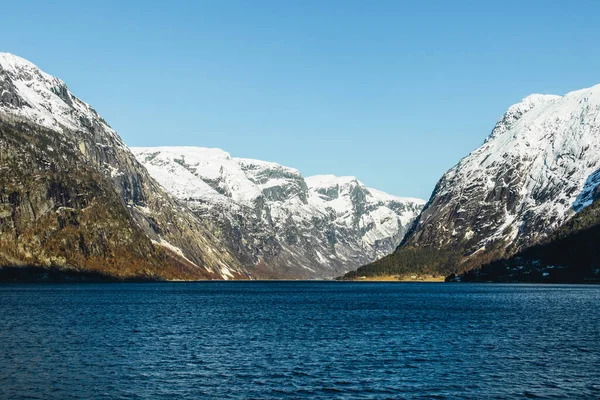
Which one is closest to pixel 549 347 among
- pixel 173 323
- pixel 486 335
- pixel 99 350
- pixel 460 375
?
pixel 486 335

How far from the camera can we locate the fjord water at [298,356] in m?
68.6

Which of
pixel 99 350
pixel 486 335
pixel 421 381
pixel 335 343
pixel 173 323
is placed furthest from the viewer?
pixel 173 323

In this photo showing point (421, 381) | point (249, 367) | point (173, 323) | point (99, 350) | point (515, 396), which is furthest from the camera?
point (173, 323)

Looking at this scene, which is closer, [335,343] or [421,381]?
[421,381]

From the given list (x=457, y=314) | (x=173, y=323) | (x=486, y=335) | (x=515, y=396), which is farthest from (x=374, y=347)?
(x=457, y=314)

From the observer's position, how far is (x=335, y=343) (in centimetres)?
10250

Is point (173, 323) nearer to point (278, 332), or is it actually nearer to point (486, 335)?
point (278, 332)

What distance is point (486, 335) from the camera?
11131cm

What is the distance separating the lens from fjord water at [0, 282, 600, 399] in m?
68.6

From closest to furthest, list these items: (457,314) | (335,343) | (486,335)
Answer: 1. (335,343)
2. (486,335)
3. (457,314)

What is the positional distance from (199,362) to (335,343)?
24.1 meters

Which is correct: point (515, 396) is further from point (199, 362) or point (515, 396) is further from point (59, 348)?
point (59, 348)

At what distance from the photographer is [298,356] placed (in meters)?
89.8

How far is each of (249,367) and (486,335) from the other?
44186 mm
